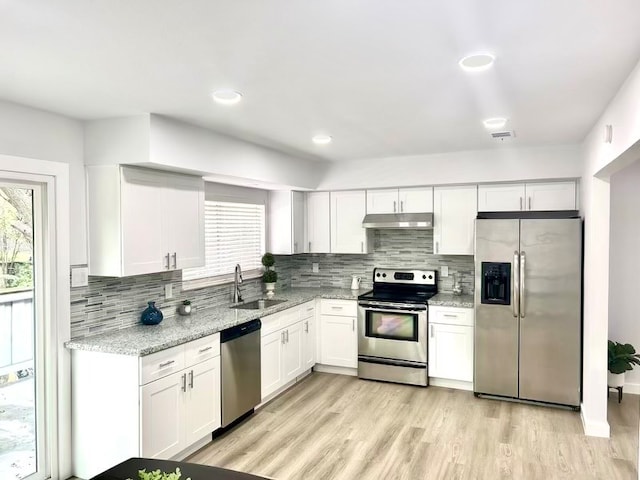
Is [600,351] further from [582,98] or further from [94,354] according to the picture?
[94,354]

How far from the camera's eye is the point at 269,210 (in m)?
5.47

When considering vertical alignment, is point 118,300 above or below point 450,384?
above

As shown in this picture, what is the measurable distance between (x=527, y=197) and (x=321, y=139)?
2.25m

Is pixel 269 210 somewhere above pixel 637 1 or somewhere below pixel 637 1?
below

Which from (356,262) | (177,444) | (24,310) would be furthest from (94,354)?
(356,262)

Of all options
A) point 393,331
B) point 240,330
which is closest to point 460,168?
point 393,331

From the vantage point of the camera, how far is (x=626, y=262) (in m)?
4.53

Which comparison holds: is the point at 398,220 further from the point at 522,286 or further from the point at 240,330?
the point at 240,330

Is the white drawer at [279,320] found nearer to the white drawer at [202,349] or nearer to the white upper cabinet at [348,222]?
the white drawer at [202,349]

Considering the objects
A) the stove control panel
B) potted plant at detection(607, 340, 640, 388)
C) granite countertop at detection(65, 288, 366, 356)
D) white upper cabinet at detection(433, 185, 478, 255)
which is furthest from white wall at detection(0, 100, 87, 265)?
potted plant at detection(607, 340, 640, 388)

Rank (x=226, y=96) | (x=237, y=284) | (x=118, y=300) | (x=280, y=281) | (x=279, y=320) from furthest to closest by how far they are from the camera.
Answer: (x=280, y=281) → (x=237, y=284) → (x=279, y=320) → (x=118, y=300) → (x=226, y=96)

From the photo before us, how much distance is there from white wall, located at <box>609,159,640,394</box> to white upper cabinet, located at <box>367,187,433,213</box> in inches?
71.7

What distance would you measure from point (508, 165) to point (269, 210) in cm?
268

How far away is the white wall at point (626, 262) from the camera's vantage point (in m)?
4.49
